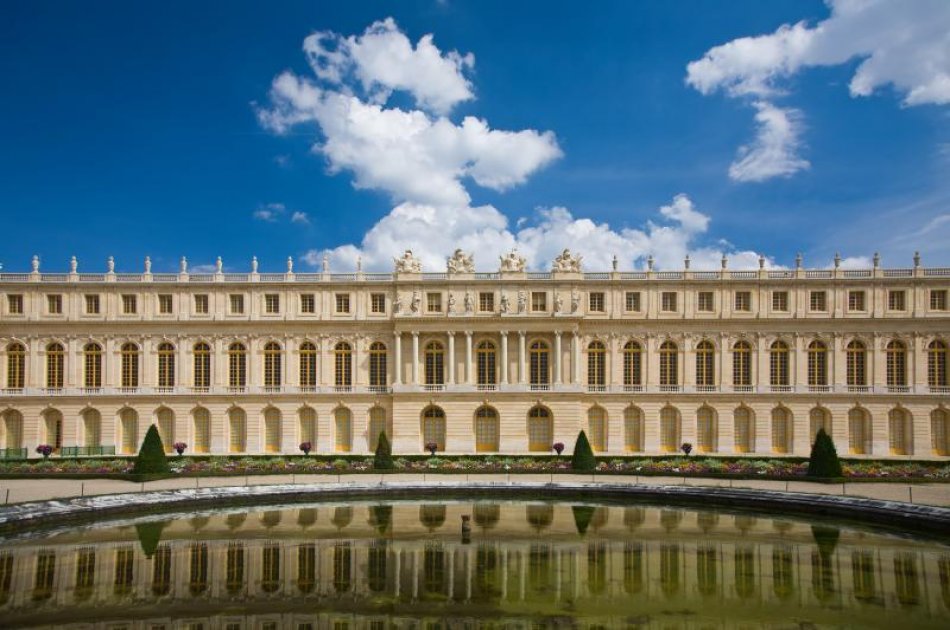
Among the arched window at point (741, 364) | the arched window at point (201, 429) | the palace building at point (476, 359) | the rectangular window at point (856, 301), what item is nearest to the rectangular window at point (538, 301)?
the palace building at point (476, 359)

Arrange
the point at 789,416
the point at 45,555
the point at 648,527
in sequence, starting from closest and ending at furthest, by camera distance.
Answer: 1. the point at 45,555
2. the point at 648,527
3. the point at 789,416

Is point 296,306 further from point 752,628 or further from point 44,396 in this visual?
point 752,628

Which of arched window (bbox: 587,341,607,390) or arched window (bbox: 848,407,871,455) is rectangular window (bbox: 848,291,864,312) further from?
arched window (bbox: 587,341,607,390)

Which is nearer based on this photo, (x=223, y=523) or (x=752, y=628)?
(x=752, y=628)

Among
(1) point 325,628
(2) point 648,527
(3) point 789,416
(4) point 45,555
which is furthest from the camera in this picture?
(3) point 789,416

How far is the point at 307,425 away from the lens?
5184 cm

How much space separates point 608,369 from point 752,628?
114 feet

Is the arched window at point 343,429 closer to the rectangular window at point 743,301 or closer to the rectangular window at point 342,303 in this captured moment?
the rectangular window at point 342,303

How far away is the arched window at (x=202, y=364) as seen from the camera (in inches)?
2041

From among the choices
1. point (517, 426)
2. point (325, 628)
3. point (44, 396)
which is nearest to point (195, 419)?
point (44, 396)

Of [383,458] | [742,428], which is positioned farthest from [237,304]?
[742,428]

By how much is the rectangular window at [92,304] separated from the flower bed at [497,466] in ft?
44.9

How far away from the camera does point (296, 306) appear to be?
171 feet

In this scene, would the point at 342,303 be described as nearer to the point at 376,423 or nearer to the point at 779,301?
the point at 376,423
